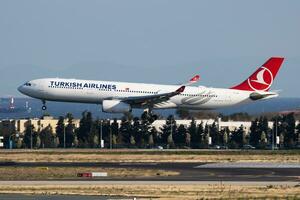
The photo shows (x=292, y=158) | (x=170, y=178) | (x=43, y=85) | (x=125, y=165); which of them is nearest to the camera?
(x=170, y=178)

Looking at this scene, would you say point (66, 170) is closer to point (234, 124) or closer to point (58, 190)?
point (58, 190)

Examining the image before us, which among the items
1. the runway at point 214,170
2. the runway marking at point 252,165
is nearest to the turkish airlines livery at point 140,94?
the runway at point 214,170

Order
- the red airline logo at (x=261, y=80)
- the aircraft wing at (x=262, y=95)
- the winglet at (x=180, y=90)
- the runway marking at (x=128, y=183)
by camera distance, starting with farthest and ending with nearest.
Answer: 1. the red airline logo at (x=261, y=80)
2. the aircraft wing at (x=262, y=95)
3. the winglet at (x=180, y=90)
4. the runway marking at (x=128, y=183)

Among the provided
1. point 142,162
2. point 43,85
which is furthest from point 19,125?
point 142,162

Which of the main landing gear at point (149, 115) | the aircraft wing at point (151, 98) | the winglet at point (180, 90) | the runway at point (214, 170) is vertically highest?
the winglet at point (180, 90)

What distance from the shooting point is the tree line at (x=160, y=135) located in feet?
408

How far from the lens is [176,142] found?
128000mm

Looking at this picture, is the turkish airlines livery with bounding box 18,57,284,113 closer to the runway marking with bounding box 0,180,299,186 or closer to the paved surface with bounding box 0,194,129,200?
the runway marking with bounding box 0,180,299,186

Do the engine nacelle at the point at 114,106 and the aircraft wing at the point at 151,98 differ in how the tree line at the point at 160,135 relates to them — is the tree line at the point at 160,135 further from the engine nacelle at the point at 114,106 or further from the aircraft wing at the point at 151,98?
the engine nacelle at the point at 114,106

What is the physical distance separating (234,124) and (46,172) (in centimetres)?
6563

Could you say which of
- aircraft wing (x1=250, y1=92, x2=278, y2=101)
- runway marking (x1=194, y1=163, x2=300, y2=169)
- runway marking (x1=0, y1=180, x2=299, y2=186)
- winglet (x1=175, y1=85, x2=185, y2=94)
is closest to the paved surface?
runway marking (x1=0, y1=180, x2=299, y2=186)

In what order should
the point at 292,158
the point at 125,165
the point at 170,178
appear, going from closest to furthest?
the point at 170,178 → the point at 125,165 → the point at 292,158

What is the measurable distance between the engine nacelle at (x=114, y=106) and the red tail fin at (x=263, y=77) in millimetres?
14342

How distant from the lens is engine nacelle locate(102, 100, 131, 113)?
102500 mm
